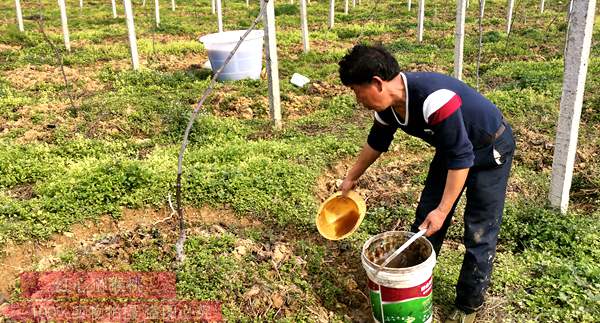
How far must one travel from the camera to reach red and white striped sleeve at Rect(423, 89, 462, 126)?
7.18ft

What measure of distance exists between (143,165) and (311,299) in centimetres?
219

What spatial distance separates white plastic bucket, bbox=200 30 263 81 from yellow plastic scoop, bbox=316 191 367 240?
496 cm

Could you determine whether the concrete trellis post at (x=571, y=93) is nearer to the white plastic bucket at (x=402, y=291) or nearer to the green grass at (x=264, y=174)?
the green grass at (x=264, y=174)

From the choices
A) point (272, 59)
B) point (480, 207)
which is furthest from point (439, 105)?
point (272, 59)

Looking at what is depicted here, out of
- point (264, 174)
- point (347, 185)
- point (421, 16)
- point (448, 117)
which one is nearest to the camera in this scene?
point (448, 117)

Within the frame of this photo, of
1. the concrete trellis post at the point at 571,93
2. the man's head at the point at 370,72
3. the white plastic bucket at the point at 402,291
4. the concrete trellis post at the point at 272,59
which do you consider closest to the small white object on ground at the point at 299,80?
the concrete trellis post at the point at 272,59

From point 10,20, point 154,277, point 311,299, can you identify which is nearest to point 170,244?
point 154,277

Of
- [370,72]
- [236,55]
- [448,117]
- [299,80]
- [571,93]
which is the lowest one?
[299,80]

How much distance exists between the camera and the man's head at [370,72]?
6.81ft

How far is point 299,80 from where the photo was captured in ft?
25.2

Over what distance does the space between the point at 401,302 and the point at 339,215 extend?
77 centimetres

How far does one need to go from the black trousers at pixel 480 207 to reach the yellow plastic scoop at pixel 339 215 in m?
0.48

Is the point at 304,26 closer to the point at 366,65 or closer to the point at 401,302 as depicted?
the point at 366,65

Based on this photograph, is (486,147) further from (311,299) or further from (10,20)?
(10,20)
